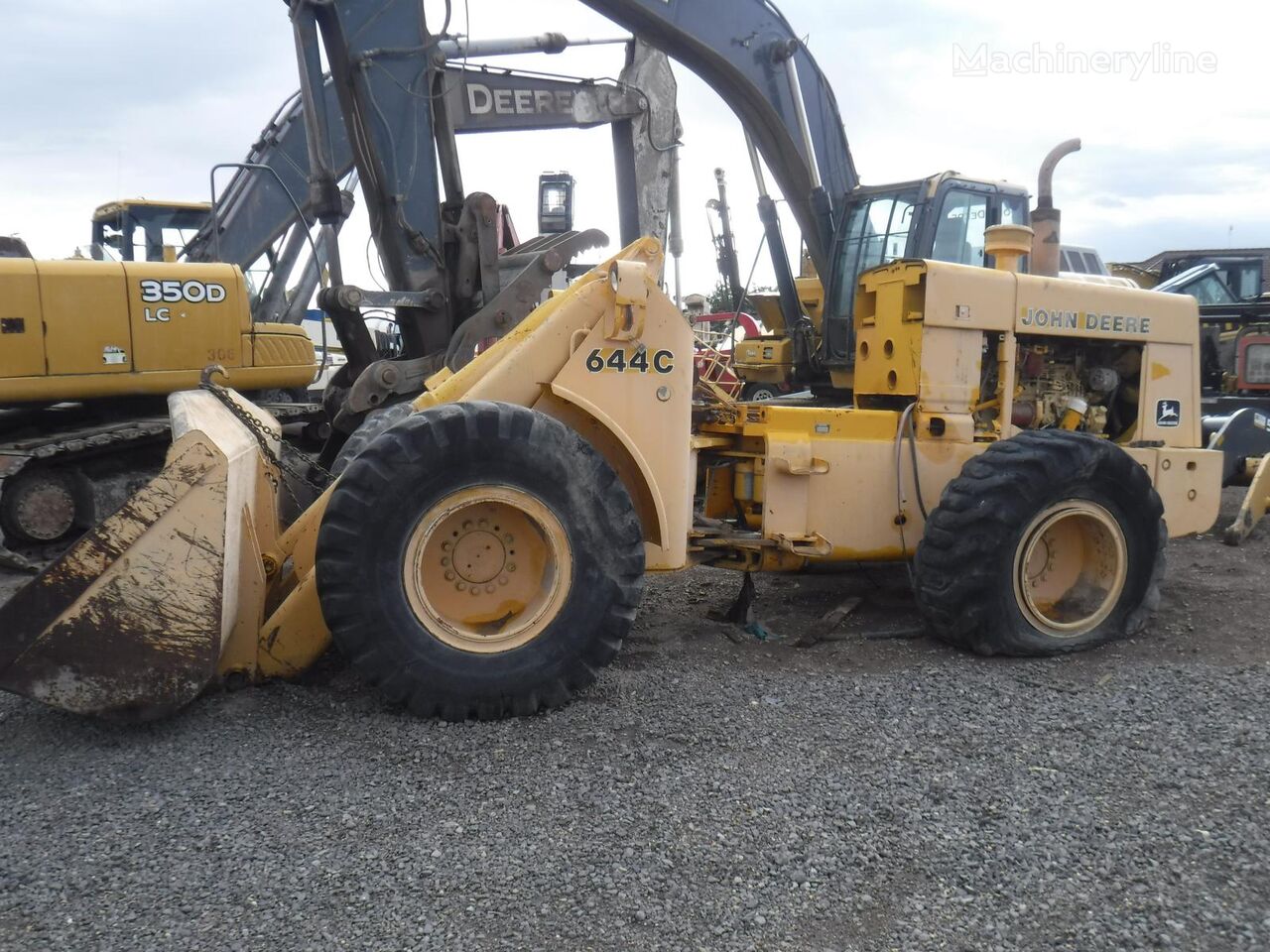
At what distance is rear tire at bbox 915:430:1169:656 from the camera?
4516 millimetres

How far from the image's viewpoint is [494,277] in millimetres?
8305

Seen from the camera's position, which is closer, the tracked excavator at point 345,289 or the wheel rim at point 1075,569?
the wheel rim at point 1075,569

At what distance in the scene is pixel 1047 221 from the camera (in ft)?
18.8

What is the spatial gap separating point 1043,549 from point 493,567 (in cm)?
276

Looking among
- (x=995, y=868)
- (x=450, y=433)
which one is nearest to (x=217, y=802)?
(x=450, y=433)

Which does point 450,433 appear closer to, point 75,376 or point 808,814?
point 808,814

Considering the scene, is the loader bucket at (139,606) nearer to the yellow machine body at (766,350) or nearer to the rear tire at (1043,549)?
the rear tire at (1043,549)

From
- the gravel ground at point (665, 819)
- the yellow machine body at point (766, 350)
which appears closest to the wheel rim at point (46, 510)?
the gravel ground at point (665, 819)

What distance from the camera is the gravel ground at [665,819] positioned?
2.42 m

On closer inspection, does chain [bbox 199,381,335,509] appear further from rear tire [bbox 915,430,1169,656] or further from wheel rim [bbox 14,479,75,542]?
wheel rim [bbox 14,479,75,542]

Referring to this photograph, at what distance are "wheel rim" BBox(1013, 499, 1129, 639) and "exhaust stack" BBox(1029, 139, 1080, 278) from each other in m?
1.56

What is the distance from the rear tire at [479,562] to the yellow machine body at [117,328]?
15.6 feet

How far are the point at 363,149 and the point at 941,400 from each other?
5.01 metres

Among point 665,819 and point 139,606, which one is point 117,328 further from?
point 665,819
